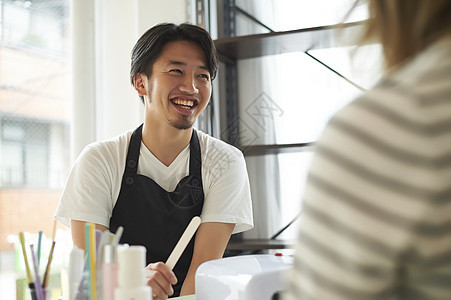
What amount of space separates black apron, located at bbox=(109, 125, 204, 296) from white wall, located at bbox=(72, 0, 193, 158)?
89 centimetres

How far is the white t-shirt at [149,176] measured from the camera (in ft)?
5.24

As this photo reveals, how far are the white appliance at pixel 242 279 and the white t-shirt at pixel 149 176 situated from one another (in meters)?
0.67

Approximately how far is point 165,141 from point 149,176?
14 cm

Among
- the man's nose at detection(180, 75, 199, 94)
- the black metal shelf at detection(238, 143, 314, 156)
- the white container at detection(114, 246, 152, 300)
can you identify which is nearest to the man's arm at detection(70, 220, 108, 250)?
the man's nose at detection(180, 75, 199, 94)

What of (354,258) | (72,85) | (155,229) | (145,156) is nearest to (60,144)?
(72,85)

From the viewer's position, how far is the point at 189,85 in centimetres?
173

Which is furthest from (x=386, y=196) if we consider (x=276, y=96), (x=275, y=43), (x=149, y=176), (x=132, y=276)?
(x=276, y=96)

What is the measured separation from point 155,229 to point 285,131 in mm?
930

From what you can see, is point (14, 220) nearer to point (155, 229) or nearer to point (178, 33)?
point (155, 229)

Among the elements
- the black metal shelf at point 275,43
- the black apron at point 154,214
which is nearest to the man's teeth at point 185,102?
the black apron at point 154,214

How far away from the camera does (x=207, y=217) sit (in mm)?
1634

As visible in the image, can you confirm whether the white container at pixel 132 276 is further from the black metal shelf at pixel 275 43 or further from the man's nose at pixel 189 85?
the black metal shelf at pixel 275 43

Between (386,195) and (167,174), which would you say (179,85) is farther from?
(386,195)

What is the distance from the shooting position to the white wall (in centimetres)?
249
